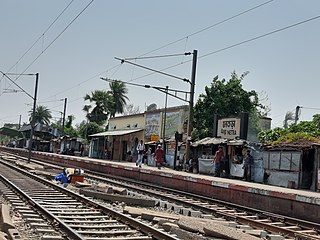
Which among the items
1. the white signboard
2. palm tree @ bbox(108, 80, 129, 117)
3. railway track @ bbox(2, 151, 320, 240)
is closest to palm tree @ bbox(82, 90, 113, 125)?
palm tree @ bbox(108, 80, 129, 117)

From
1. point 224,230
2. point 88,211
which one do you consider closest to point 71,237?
point 224,230

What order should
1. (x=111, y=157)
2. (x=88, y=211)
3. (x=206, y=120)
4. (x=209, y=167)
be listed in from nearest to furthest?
(x=88, y=211)
(x=209, y=167)
(x=206, y=120)
(x=111, y=157)

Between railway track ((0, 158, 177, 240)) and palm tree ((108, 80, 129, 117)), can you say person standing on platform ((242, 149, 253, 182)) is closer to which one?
railway track ((0, 158, 177, 240))

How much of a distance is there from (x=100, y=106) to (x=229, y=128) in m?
54.2

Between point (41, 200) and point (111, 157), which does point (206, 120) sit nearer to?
point (111, 157)

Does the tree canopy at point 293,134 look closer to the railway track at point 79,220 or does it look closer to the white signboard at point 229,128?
the white signboard at point 229,128

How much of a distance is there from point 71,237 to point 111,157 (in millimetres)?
46863

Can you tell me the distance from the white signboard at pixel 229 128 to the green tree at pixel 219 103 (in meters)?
10.0

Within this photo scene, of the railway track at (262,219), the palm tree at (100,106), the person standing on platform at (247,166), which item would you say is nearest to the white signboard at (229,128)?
the person standing on platform at (247,166)

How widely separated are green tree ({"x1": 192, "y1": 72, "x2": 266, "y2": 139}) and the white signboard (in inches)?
395

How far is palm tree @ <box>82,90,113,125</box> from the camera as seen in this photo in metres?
82.1

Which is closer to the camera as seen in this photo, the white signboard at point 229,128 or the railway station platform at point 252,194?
the railway station platform at point 252,194

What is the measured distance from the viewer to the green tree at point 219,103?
42.5 meters

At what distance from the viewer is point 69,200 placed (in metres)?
13.7
